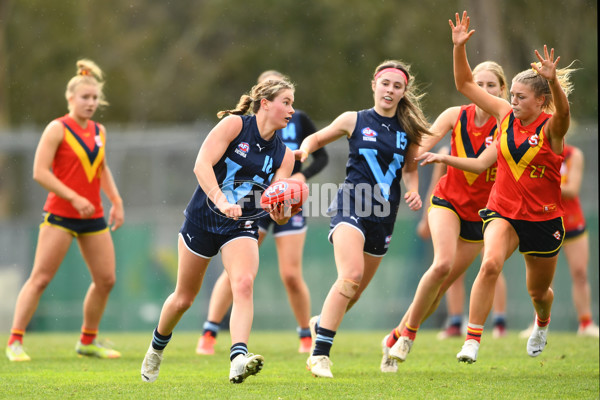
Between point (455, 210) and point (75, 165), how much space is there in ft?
10.9

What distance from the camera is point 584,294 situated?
1016 centimetres

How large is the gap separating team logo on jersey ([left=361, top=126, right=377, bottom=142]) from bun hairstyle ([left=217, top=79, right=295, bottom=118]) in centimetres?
79

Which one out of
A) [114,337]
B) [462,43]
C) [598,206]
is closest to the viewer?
[462,43]


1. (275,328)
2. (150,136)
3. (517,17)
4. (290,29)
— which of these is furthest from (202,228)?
(290,29)

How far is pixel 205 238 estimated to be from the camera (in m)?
5.79

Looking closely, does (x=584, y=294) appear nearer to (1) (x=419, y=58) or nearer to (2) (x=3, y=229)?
(2) (x=3, y=229)

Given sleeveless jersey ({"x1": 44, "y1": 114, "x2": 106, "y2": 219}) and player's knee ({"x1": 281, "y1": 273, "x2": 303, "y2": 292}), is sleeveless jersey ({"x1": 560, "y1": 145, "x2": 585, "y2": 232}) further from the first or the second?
sleeveless jersey ({"x1": 44, "y1": 114, "x2": 106, "y2": 219})

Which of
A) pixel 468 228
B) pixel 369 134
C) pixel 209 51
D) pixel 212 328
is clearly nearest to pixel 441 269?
pixel 468 228

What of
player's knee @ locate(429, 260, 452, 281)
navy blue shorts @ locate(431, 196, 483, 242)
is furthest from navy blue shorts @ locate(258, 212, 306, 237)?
player's knee @ locate(429, 260, 452, 281)

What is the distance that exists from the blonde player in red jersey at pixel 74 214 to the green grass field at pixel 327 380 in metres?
0.44

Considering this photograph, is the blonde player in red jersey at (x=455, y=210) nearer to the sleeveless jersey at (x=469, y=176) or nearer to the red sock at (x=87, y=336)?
the sleeveless jersey at (x=469, y=176)

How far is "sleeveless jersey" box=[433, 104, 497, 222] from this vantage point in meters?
6.87

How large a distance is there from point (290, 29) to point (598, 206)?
62.1ft

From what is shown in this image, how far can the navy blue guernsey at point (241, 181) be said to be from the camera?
19.1 ft
